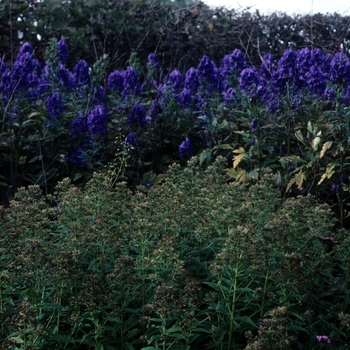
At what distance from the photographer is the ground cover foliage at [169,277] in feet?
10.8

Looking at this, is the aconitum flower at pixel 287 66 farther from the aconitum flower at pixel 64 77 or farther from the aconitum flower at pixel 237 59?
the aconitum flower at pixel 64 77

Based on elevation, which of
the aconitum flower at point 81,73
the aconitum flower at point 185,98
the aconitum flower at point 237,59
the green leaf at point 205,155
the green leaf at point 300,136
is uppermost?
the aconitum flower at point 237,59

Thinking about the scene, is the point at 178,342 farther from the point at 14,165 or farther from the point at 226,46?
the point at 226,46

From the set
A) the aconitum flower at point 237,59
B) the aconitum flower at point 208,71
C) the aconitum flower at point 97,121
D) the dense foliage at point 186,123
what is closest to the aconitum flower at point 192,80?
the dense foliage at point 186,123

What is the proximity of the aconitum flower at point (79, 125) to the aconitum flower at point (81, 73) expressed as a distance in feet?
2.35

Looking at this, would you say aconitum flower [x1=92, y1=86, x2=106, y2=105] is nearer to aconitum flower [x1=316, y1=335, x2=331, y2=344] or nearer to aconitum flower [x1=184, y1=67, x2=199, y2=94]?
aconitum flower [x1=184, y1=67, x2=199, y2=94]

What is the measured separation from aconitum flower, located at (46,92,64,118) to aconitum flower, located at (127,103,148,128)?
2.47 feet

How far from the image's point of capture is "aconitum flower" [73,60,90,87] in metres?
7.55

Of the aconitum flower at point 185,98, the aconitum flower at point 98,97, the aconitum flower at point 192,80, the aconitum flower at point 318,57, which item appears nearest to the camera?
the aconitum flower at point 318,57

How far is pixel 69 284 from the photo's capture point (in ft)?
11.7

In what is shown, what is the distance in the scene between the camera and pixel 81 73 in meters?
7.57

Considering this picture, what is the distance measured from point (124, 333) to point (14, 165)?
155 inches

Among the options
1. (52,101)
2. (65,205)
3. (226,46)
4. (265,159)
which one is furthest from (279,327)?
(226,46)

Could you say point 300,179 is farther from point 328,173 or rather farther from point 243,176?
point 243,176
